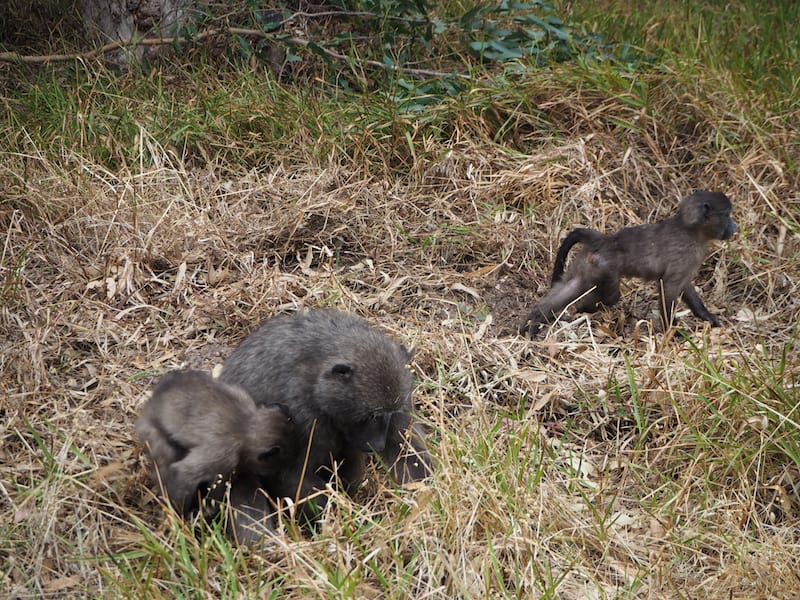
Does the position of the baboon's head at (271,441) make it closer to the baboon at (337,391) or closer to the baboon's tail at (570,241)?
the baboon at (337,391)

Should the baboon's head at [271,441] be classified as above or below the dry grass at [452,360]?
above

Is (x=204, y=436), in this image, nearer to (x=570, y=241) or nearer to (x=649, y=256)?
(x=570, y=241)

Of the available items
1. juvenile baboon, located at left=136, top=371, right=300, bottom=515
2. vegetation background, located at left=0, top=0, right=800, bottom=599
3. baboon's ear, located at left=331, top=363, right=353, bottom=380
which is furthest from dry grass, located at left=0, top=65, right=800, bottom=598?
baboon's ear, located at left=331, top=363, right=353, bottom=380

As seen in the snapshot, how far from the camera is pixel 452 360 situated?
474cm

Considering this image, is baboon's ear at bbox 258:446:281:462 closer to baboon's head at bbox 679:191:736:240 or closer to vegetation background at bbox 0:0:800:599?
vegetation background at bbox 0:0:800:599

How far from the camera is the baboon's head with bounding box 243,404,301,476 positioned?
3.68 m

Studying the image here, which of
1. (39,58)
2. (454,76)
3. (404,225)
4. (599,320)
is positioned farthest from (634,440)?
(39,58)

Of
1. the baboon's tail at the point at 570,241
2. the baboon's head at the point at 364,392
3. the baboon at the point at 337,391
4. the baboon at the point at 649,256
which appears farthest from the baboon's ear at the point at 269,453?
the baboon's tail at the point at 570,241

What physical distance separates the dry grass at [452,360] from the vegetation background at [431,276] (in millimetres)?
18

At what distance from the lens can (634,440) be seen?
14.1 ft

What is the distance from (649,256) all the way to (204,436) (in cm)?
282

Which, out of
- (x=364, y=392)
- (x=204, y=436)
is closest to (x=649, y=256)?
(x=364, y=392)

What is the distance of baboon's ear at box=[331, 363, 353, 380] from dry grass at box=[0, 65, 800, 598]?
486 mm

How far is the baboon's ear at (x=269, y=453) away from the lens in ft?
12.0
